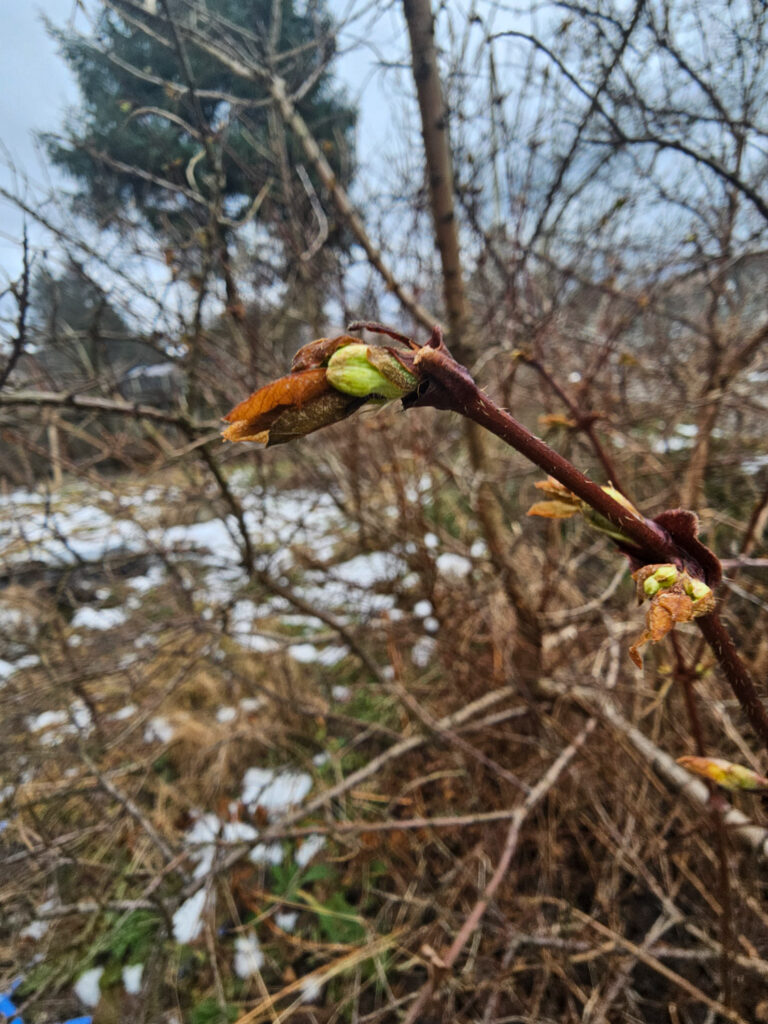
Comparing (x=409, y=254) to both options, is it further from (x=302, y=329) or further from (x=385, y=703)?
(x=385, y=703)

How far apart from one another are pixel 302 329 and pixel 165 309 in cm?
207

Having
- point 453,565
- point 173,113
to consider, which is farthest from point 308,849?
point 173,113

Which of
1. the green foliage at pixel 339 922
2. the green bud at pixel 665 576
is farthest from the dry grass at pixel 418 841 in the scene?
the green bud at pixel 665 576

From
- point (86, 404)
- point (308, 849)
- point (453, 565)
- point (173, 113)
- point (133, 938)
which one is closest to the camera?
point (86, 404)

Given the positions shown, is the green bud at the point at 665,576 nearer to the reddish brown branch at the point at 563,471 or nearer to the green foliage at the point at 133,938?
the reddish brown branch at the point at 563,471

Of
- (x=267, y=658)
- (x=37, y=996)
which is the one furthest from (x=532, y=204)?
(x=37, y=996)

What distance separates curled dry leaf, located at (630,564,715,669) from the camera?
0.30 metres

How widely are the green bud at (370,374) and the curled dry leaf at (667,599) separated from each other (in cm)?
21

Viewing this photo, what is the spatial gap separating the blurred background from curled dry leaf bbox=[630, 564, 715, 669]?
1.46ft

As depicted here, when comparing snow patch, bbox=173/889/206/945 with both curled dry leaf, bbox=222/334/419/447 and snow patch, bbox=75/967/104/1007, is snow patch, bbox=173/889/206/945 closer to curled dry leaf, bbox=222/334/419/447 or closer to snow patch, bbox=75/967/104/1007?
snow patch, bbox=75/967/104/1007

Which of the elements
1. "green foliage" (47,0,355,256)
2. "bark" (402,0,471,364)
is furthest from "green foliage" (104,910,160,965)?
"green foliage" (47,0,355,256)

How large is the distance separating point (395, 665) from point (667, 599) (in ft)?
6.93

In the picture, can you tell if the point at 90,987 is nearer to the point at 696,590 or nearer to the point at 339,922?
the point at 339,922

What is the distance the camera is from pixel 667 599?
12.0 inches
